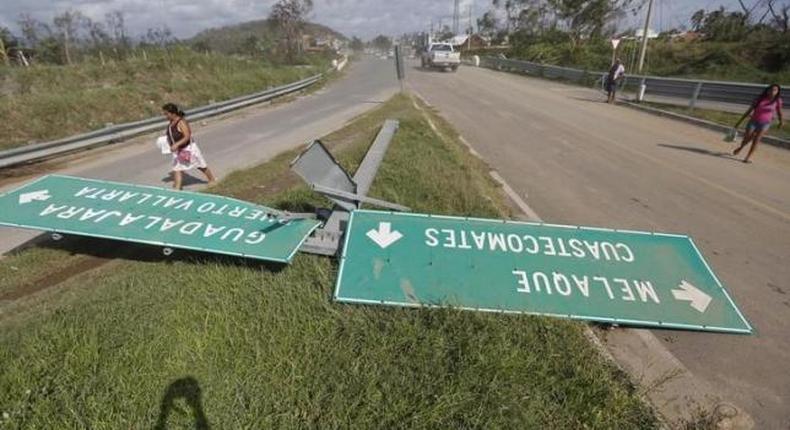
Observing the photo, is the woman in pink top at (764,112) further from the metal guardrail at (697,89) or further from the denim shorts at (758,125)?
the metal guardrail at (697,89)


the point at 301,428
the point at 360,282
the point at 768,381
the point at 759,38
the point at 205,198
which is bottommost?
the point at 768,381

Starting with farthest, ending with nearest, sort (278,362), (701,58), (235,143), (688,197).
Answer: (701,58) < (235,143) < (688,197) < (278,362)

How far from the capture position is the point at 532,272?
3.46 metres

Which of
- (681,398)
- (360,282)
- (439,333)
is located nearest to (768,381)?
(681,398)

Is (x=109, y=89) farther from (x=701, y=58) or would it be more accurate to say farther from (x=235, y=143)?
(x=701, y=58)

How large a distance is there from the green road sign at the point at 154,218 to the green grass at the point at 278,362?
0.87 feet

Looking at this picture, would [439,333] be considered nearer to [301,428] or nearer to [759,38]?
[301,428]

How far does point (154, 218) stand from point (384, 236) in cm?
225

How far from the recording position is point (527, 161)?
8453mm

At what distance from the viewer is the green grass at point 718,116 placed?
35.8ft

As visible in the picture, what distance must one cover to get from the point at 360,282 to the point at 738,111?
1639 centimetres

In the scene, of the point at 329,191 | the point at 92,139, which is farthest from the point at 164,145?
the point at 92,139

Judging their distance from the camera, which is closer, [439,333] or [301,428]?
[301,428]

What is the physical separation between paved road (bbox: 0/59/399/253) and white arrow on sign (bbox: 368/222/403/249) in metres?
4.28
